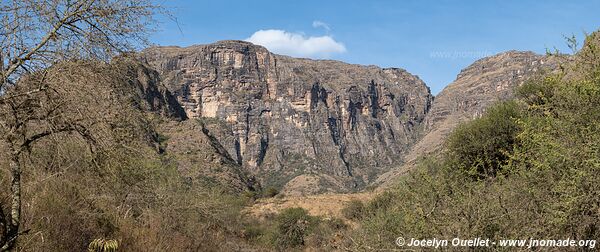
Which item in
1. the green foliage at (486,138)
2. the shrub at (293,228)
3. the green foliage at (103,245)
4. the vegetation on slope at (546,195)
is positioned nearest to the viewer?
the green foliage at (103,245)

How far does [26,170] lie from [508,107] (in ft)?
93.0

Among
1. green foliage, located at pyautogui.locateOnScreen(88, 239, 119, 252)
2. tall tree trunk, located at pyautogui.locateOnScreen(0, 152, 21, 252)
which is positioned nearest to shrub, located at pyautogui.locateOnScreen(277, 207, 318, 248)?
green foliage, located at pyautogui.locateOnScreen(88, 239, 119, 252)

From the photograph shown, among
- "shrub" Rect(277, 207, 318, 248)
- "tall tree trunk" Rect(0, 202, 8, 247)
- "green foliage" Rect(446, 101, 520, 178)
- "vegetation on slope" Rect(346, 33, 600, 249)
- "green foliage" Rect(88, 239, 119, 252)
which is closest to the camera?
"tall tree trunk" Rect(0, 202, 8, 247)

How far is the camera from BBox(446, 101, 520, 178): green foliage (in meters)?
26.1

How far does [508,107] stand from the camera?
28969mm

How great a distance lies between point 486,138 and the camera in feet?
89.3

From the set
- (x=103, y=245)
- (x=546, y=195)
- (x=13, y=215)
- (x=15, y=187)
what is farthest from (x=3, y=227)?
(x=546, y=195)

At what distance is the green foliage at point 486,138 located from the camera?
26062 millimetres

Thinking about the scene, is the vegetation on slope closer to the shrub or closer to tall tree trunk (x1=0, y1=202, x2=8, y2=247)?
tall tree trunk (x1=0, y1=202, x2=8, y2=247)

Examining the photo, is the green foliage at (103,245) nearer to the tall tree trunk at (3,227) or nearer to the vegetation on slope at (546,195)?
the tall tree trunk at (3,227)

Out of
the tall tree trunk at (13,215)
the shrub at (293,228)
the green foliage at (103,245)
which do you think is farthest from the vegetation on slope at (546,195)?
the shrub at (293,228)

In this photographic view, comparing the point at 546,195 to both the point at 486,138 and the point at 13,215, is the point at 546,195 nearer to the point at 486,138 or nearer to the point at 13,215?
the point at 13,215

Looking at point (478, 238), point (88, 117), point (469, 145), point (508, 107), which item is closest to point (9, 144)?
point (88, 117)

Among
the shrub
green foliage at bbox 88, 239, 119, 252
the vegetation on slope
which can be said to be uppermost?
the vegetation on slope
